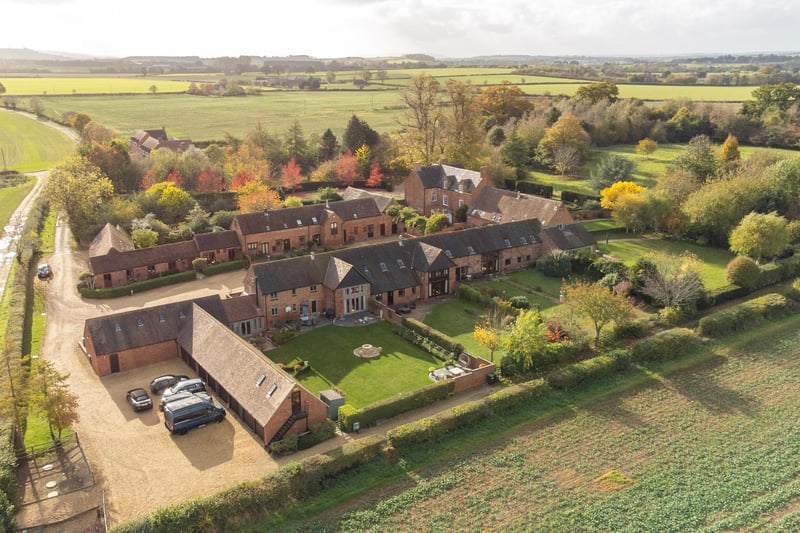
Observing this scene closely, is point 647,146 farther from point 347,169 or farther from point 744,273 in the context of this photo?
point 744,273

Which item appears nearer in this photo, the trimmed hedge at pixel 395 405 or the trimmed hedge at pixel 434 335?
the trimmed hedge at pixel 395 405

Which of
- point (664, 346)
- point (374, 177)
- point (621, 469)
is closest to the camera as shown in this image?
point (621, 469)

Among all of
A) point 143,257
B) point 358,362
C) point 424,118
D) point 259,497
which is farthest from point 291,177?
point 259,497

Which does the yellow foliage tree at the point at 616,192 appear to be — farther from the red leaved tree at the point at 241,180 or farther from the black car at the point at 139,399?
the black car at the point at 139,399

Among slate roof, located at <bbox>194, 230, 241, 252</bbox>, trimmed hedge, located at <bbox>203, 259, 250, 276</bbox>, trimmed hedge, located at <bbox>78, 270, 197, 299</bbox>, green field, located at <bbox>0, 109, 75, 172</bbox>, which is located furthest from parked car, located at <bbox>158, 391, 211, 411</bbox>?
green field, located at <bbox>0, 109, 75, 172</bbox>

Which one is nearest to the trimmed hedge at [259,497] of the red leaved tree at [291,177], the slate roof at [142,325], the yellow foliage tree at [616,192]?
the slate roof at [142,325]

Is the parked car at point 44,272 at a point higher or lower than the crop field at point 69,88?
lower
